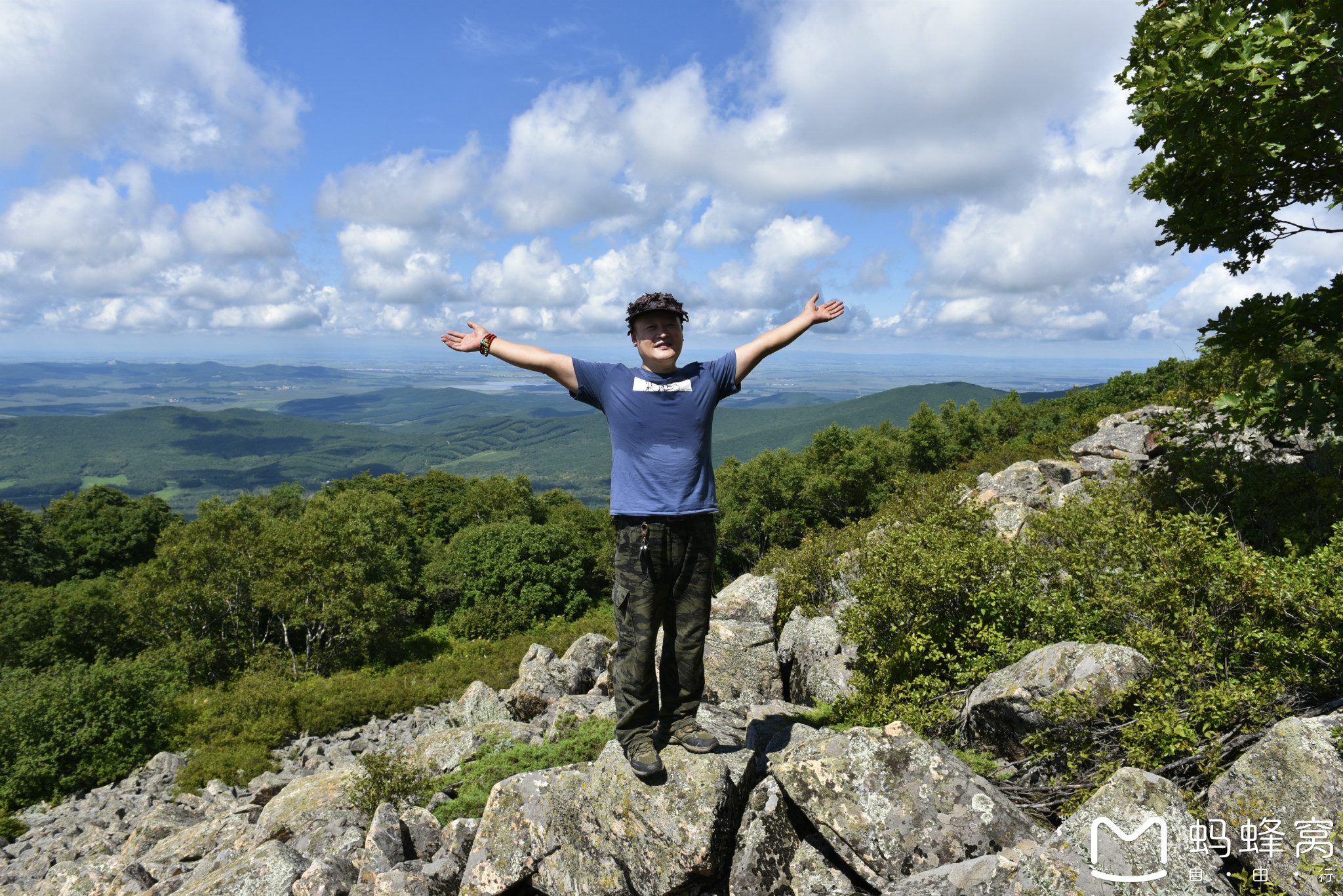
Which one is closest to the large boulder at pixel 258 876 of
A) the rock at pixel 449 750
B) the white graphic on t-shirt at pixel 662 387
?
the rock at pixel 449 750

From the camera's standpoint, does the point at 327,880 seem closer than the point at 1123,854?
No

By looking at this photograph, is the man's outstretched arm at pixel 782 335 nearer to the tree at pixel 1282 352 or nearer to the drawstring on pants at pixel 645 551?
the drawstring on pants at pixel 645 551

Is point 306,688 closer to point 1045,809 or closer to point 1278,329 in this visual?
point 1045,809

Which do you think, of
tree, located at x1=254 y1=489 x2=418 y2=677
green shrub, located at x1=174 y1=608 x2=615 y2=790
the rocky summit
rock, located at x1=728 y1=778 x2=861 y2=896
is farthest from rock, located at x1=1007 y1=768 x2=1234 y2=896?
tree, located at x1=254 y1=489 x2=418 y2=677

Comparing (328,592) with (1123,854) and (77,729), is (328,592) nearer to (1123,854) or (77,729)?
(77,729)

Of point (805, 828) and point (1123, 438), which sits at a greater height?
point (1123, 438)

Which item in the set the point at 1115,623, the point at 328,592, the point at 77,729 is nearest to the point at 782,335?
the point at 1115,623

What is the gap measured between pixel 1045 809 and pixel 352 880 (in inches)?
303

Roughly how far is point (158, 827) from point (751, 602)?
44.0ft

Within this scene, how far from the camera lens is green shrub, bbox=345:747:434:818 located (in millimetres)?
8969

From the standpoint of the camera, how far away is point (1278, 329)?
7566 mm

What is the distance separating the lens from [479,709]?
17547 mm

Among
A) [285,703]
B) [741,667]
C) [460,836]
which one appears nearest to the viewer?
[460,836]

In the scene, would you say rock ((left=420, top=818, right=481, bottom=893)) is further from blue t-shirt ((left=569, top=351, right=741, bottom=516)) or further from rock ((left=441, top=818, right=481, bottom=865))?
blue t-shirt ((left=569, top=351, right=741, bottom=516))
